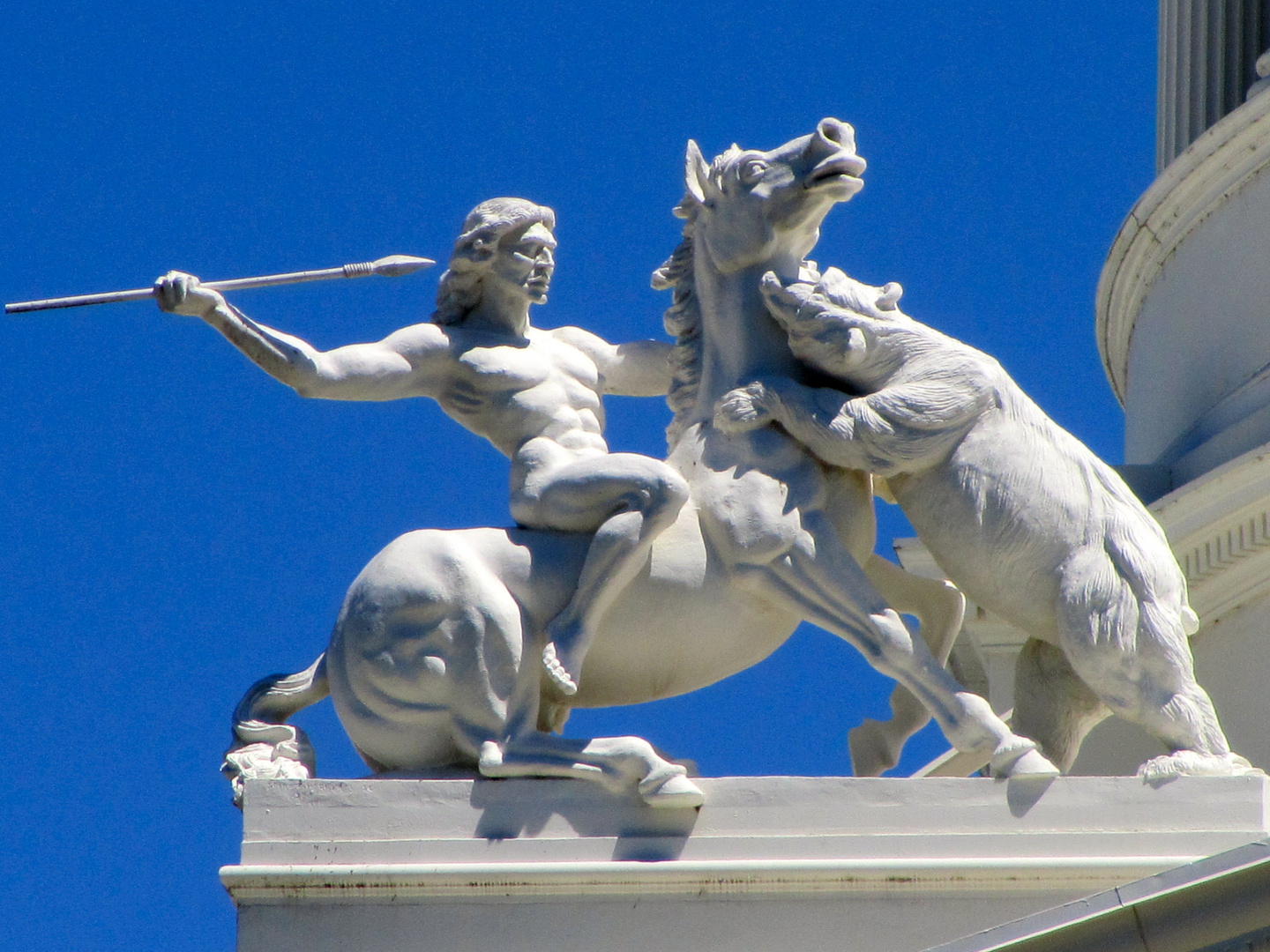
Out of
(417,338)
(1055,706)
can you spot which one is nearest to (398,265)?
(417,338)

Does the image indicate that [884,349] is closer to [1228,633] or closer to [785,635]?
[785,635]

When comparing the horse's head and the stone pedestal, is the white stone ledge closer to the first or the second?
the stone pedestal

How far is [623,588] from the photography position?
15789mm

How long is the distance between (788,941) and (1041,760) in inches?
52.8

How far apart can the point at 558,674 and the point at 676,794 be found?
79cm

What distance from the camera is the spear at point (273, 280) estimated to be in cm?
1611

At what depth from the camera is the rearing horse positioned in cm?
1557

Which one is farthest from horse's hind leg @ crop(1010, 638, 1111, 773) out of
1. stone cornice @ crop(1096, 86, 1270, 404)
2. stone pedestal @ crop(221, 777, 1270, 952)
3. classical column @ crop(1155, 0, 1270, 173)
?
classical column @ crop(1155, 0, 1270, 173)

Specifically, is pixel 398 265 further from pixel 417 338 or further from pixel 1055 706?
pixel 1055 706

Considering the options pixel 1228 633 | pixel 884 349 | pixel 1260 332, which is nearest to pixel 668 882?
pixel 884 349

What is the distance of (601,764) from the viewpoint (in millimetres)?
15414

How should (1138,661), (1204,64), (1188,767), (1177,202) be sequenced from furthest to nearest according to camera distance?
(1204,64)
(1177,202)
(1138,661)
(1188,767)

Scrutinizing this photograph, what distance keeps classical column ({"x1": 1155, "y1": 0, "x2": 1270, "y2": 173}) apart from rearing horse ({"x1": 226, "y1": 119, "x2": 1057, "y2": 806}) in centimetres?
1110

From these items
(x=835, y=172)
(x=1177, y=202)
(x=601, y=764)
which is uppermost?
(x=1177, y=202)
